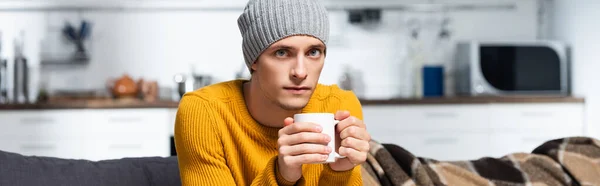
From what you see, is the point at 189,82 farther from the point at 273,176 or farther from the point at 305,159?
the point at 305,159

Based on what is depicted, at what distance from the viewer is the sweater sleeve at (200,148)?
152cm

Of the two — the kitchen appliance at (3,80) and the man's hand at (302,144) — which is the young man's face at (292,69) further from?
the kitchen appliance at (3,80)

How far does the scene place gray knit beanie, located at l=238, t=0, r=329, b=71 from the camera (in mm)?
1400

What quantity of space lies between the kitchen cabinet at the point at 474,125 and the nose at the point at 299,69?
2863 mm

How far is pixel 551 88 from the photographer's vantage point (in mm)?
4406

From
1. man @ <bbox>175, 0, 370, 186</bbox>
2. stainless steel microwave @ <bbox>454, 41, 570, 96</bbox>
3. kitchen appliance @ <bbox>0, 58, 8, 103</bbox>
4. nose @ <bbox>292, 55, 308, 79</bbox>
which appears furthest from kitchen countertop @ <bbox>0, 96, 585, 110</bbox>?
nose @ <bbox>292, 55, 308, 79</bbox>

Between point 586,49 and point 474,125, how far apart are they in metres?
0.76

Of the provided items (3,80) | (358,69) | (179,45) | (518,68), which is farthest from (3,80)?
(518,68)

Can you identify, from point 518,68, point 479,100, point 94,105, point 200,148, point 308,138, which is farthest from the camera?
point 518,68

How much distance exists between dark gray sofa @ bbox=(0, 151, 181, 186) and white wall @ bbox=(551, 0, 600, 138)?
2.94 meters

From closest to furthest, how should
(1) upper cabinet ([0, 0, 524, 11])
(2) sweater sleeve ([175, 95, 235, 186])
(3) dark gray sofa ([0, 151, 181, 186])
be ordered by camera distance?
(2) sweater sleeve ([175, 95, 235, 186])
(3) dark gray sofa ([0, 151, 181, 186])
(1) upper cabinet ([0, 0, 524, 11])

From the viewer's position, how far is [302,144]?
4.21 ft

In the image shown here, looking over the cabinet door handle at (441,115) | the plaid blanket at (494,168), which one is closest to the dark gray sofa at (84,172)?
the plaid blanket at (494,168)

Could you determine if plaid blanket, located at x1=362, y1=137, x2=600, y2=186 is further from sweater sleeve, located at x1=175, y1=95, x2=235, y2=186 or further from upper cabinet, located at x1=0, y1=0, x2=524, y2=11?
upper cabinet, located at x1=0, y1=0, x2=524, y2=11
